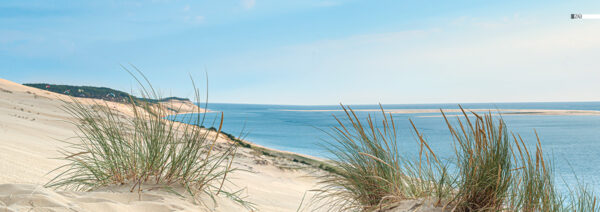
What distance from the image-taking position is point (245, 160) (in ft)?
39.7

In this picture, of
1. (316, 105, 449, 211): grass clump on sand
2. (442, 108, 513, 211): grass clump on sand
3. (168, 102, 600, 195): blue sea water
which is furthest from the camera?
(168, 102, 600, 195): blue sea water

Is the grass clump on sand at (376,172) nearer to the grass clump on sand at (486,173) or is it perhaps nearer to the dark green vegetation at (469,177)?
the dark green vegetation at (469,177)

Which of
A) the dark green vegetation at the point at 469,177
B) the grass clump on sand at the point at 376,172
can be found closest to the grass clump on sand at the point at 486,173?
the dark green vegetation at the point at 469,177

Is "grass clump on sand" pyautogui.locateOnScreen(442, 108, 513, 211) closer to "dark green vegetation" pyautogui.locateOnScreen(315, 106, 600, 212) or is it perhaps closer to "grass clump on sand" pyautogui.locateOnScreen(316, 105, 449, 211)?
"dark green vegetation" pyautogui.locateOnScreen(315, 106, 600, 212)

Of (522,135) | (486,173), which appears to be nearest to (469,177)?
(486,173)

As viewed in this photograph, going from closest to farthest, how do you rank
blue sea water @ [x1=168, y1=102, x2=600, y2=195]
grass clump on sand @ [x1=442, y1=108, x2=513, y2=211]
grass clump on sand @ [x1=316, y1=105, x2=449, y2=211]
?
grass clump on sand @ [x1=442, y1=108, x2=513, y2=211] → grass clump on sand @ [x1=316, y1=105, x2=449, y2=211] → blue sea water @ [x1=168, y1=102, x2=600, y2=195]

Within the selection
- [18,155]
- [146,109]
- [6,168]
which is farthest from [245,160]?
[146,109]

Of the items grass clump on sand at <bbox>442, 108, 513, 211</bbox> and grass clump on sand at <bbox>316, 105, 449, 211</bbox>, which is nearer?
grass clump on sand at <bbox>442, 108, 513, 211</bbox>

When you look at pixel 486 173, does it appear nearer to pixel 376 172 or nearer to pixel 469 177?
pixel 469 177

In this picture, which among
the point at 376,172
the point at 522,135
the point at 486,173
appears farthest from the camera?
the point at 522,135

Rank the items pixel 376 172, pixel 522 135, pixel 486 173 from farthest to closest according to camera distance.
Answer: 1. pixel 522 135
2. pixel 376 172
3. pixel 486 173

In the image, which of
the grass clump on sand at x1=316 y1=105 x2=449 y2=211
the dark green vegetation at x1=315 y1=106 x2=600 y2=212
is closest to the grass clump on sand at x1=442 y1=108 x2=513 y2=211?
the dark green vegetation at x1=315 y1=106 x2=600 y2=212

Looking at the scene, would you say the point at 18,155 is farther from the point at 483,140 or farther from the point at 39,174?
the point at 483,140

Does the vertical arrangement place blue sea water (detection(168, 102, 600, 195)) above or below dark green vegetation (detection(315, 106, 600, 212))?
below
